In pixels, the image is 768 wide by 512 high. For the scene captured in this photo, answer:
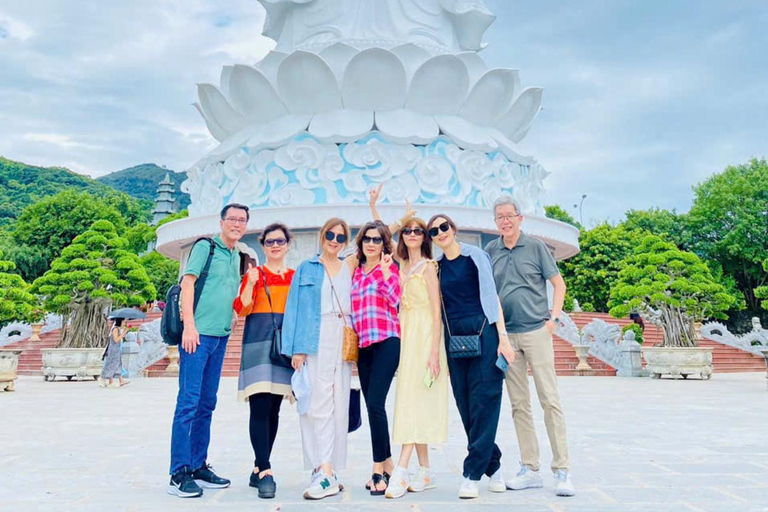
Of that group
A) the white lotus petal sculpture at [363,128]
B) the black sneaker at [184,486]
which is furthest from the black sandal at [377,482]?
the white lotus petal sculpture at [363,128]

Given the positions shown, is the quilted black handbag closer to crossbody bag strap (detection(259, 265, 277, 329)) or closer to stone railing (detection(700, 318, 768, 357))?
crossbody bag strap (detection(259, 265, 277, 329))

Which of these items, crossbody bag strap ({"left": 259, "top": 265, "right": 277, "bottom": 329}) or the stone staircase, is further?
the stone staircase

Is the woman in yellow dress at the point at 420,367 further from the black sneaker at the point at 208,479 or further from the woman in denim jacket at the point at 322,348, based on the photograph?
the black sneaker at the point at 208,479

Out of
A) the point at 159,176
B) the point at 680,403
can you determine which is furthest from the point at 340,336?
the point at 159,176

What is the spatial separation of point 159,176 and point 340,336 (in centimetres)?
10247

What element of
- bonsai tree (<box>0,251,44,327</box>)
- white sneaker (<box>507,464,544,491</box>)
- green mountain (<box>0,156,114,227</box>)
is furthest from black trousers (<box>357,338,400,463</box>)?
green mountain (<box>0,156,114,227</box>)

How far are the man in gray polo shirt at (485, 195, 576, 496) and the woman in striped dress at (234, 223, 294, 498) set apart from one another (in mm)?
1360

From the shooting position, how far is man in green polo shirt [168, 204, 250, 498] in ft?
11.9

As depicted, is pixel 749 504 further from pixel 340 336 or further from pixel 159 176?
pixel 159 176

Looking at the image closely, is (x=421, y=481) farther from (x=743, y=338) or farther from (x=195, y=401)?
(x=743, y=338)

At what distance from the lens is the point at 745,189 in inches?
1056

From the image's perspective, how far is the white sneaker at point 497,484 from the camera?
11.7 ft

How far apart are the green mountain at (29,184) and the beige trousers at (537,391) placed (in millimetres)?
55926

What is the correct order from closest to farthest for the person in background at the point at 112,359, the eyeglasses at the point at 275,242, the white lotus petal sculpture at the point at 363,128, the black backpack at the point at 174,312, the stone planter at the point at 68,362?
the black backpack at the point at 174,312, the eyeglasses at the point at 275,242, the person in background at the point at 112,359, the stone planter at the point at 68,362, the white lotus petal sculpture at the point at 363,128
